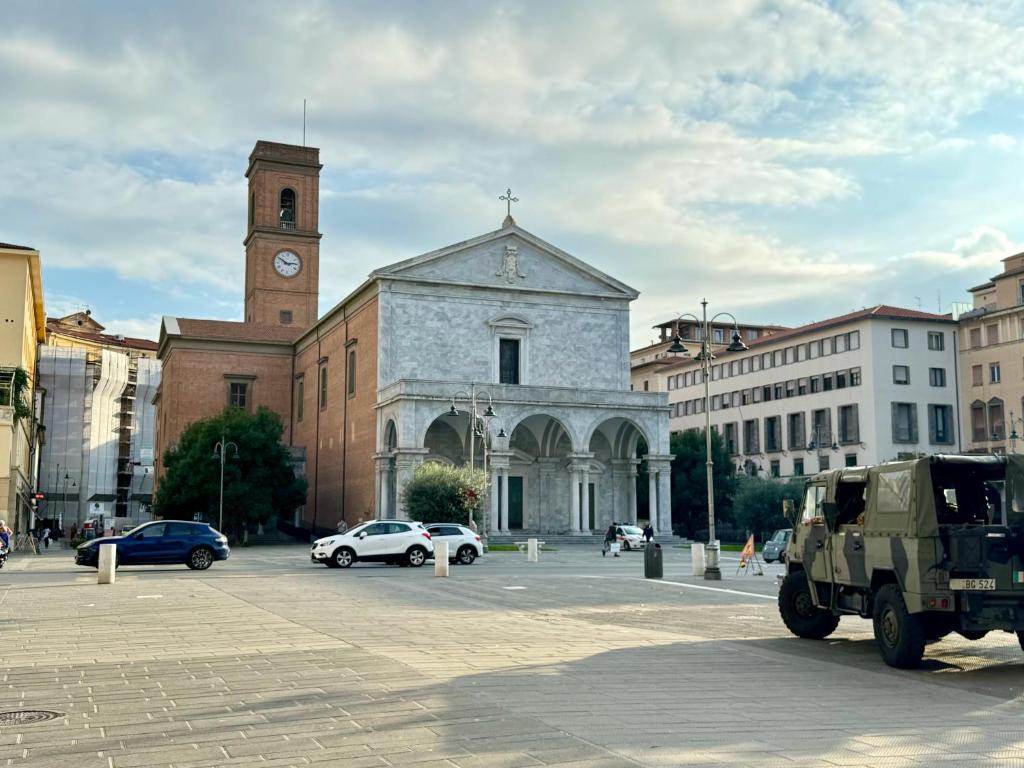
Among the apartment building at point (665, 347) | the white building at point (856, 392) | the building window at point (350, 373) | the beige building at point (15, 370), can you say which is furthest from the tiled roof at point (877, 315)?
the beige building at point (15, 370)

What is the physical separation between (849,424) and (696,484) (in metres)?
12.1

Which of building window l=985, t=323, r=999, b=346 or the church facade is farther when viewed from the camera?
building window l=985, t=323, r=999, b=346

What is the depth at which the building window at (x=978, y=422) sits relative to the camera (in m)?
71.2

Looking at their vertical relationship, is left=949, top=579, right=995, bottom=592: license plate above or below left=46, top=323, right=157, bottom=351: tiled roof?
below

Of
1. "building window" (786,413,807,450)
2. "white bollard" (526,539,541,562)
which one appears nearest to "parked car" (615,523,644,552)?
"white bollard" (526,539,541,562)

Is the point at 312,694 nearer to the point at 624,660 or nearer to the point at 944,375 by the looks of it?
the point at 624,660

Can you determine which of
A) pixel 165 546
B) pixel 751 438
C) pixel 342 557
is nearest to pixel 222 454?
pixel 342 557

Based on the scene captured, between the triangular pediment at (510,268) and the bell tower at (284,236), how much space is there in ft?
81.1

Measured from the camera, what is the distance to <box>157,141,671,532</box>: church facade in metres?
49.7

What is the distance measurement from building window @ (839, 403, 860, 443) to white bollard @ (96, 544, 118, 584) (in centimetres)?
5633

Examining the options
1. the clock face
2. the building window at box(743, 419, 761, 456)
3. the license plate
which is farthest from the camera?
the building window at box(743, 419, 761, 456)

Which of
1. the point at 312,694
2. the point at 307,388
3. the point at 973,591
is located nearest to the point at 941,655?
the point at 973,591

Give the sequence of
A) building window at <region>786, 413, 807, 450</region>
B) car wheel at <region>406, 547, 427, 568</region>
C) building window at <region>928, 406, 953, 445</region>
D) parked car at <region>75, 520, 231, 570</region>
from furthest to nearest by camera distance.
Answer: building window at <region>786, 413, 807, 450</region> → building window at <region>928, 406, 953, 445</region> → car wheel at <region>406, 547, 427, 568</region> → parked car at <region>75, 520, 231, 570</region>

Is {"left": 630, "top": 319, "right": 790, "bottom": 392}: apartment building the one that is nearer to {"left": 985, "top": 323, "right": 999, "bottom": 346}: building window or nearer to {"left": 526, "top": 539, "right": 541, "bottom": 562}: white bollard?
{"left": 985, "top": 323, "right": 999, "bottom": 346}: building window
